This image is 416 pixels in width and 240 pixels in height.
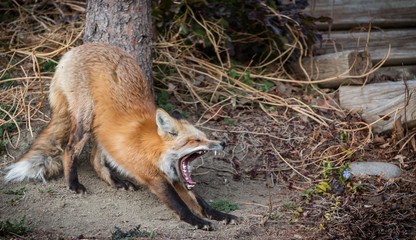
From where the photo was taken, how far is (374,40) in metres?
7.19

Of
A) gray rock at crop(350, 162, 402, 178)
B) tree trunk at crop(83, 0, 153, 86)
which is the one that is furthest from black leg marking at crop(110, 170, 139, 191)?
gray rock at crop(350, 162, 402, 178)

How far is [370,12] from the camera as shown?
7242 millimetres

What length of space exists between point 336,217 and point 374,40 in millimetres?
4281

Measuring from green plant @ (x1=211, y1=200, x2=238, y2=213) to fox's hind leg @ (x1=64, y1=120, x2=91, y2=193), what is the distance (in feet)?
4.20

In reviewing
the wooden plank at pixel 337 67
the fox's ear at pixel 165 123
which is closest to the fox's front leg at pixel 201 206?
the fox's ear at pixel 165 123

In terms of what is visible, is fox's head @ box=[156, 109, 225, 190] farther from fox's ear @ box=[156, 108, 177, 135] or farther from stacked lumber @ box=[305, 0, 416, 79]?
stacked lumber @ box=[305, 0, 416, 79]

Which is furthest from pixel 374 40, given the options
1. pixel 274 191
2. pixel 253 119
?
pixel 274 191

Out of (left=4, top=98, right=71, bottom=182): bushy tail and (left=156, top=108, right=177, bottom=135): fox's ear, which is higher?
(left=156, top=108, right=177, bottom=135): fox's ear

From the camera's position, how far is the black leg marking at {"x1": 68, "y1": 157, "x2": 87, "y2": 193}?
425 centimetres

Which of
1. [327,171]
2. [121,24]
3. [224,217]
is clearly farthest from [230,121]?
[224,217]

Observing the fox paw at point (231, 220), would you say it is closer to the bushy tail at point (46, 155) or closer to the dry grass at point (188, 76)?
the dry grass at point (188, 76)

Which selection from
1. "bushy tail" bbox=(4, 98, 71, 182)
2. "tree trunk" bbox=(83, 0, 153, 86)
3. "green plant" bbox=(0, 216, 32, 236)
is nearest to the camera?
"green plant" bbox=(0, 216, 32, 236)

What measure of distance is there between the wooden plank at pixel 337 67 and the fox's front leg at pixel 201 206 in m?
2.84

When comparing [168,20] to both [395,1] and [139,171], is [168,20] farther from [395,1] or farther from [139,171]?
[395,1]
